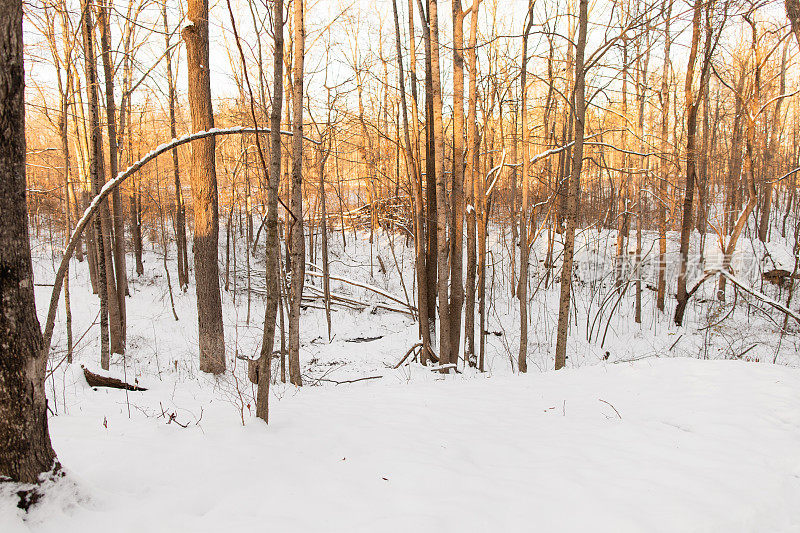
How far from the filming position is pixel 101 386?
17.2 feet

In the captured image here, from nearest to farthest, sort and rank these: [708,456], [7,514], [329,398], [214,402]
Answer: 1. [7,514]
2. [708,456]
3. [214,402]
4. [329,398]

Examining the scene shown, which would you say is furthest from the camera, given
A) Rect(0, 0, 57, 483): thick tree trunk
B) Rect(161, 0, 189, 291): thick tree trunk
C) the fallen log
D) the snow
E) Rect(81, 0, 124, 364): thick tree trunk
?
Rect(161, 0, 189, 291): thick tree trunk

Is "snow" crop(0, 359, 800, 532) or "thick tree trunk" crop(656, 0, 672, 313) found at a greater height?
"thick tree trunk" crop(656, 0, 672, 313)

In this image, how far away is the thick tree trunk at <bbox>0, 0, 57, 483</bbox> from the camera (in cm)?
183

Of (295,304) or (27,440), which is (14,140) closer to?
(27,440)

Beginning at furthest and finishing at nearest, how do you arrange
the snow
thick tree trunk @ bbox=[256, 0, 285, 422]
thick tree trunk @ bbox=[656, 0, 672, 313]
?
1. thick tree trunk @ bbox=[656, 0, 672, 313]
2. thick tree trunk @ bbox=[256, 0, 285, 422]
3. the snow

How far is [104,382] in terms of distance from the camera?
208 inches

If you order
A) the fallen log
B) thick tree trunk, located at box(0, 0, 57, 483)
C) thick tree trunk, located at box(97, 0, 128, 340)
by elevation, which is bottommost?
the fallen log

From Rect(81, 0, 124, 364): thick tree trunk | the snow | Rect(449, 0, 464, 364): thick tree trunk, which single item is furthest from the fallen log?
Rect(449, 0, 464, 364): thick tree trunk

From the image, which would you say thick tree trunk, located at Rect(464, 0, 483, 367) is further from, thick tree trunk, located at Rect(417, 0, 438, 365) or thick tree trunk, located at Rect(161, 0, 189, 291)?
thick tree trunk, located at Rect(161, 0, 189, 291)

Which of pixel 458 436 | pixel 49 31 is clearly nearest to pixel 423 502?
pixel 458 436

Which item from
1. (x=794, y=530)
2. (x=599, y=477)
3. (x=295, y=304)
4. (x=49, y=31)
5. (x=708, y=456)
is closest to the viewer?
(x=794, y=530)

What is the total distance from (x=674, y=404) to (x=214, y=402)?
16.7 ft

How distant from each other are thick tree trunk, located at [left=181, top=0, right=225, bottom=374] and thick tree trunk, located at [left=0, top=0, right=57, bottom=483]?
18.6 ft
